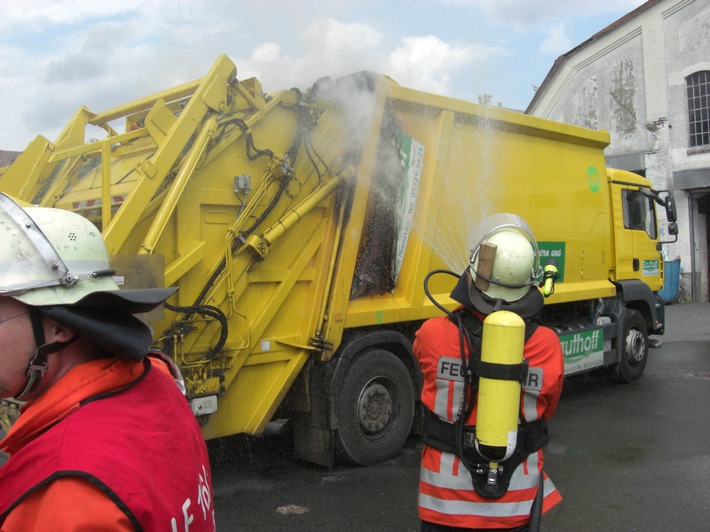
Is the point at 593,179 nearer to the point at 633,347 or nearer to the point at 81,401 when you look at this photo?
the point at 633,347

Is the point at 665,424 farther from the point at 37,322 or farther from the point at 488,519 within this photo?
the point at 37,322

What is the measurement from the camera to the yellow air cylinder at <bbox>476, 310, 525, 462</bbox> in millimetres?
2162

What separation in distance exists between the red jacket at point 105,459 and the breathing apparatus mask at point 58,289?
0.21 ft

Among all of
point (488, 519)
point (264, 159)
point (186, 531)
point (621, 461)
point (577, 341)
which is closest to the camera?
point (186, 531)

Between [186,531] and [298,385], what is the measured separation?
3.95 meters

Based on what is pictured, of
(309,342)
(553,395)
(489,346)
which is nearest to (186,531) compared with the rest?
(489,346)

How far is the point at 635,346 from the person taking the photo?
8.80m

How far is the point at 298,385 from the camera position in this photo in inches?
204

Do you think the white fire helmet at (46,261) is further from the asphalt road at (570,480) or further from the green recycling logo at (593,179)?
the green recycling logo at (593,179)

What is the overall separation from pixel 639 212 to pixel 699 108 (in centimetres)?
1240

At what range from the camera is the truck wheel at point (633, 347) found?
340 inches

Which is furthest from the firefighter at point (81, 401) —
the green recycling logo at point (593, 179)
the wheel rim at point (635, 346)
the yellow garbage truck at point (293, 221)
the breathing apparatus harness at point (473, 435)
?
the wheel rim at point (635, 346)

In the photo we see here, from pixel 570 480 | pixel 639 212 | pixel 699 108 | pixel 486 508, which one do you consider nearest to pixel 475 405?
pixel 486 508

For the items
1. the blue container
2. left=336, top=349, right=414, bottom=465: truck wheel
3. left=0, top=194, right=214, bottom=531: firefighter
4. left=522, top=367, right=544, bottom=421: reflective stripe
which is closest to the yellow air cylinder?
left=522, top=367, right=544, bottom=421: reflective stripe
